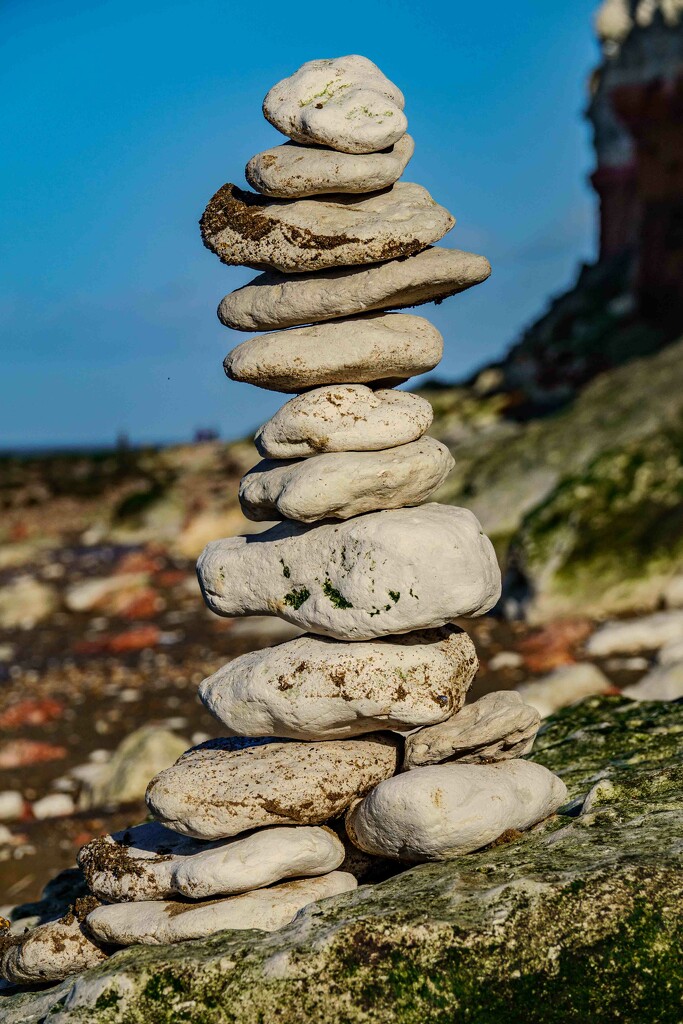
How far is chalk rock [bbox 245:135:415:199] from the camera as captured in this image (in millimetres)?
7469

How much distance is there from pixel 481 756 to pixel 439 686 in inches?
22.7

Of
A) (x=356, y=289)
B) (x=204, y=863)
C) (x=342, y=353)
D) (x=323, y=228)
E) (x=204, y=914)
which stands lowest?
(x=204, y=914)

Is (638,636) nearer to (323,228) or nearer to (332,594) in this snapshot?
(332,594)

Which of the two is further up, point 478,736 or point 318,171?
point 318,171

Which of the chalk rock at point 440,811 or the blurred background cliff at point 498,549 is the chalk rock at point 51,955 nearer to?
the chalk rock at point 440,811

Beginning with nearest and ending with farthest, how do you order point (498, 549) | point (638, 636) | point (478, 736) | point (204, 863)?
point (204, 863)
point (478, 736)
point (638, 636)
point (498, 549)

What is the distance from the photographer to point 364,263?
7.49 meters

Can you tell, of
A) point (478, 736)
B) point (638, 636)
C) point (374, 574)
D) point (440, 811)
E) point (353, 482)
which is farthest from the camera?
point (638, 636)

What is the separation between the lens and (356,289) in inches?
294

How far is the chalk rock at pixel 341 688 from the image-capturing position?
7.19 metres

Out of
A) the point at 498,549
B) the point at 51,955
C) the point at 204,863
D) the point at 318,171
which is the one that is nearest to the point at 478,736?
the point at 204,863

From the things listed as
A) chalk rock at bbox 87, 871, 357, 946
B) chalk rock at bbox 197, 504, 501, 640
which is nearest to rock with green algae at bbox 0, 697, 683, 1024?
chalk rock at bbox 87, 871, 357, 946

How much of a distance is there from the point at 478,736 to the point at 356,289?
10.2 feet

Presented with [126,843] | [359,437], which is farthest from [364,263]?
[126,843]
